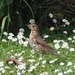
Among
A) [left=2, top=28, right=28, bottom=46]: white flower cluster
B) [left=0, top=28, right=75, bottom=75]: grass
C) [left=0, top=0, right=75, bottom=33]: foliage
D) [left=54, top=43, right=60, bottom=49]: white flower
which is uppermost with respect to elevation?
[left=0, top=0, right=75, bottom=33]: foliage

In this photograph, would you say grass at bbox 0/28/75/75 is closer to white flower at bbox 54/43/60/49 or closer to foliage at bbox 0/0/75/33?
white flower at bbox 54/43/60/49

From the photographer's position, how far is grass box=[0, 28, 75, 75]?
6.79 metres

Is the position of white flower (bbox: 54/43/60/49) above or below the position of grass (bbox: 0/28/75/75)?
above

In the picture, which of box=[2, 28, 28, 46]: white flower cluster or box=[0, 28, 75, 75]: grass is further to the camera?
box=[2, 28, 28, 46]: white flower cluster

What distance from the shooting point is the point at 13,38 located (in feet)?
28.5

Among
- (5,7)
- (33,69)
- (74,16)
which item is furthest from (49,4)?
(33,69)

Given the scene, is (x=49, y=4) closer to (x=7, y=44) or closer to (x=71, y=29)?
(x=71, y=29)

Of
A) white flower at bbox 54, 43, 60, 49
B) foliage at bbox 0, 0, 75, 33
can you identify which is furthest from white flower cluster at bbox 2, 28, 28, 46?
white flower at bbox 54, 43, 60, 49

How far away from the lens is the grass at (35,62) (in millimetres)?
6789

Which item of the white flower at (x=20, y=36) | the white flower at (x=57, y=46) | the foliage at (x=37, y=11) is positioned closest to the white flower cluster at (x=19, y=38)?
the white flower at (x=20, y=36)

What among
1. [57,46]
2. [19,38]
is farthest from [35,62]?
[19,38]

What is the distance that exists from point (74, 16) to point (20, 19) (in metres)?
1.34

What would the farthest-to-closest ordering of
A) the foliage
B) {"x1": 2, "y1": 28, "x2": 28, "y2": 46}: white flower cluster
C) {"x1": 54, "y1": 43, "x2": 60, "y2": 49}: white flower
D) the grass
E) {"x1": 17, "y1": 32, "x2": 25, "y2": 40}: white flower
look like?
1. the foliage
2. {"x1": 17, "y1": 32, "x2": 25, "y2": 40}: white flower
3. {"x1": 2, "y1": 28, "x2": 28, "y2": 46}: white flower cluster
4. {"x1": 54, "y1": 43, "x2": 60, "y2": 49}: white flower
5. the grass

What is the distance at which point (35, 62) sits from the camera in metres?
7.25
